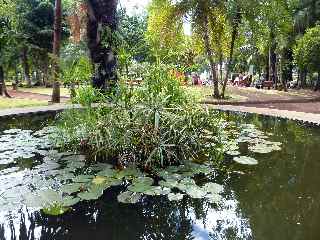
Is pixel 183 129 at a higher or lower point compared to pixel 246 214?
higher

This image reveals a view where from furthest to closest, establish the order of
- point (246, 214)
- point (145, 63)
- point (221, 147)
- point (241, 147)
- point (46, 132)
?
point (46, 132) < point (241, 147) < point (145, 63) < point (221, 147) < point (246, 214)

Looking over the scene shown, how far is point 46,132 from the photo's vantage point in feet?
29.2

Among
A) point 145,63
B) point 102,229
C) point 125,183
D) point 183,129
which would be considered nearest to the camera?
point 102,229

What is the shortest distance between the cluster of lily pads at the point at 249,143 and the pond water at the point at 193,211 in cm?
29

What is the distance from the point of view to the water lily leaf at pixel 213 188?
505cm

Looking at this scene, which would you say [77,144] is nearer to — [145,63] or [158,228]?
[145,63]

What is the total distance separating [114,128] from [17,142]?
2.73 metres

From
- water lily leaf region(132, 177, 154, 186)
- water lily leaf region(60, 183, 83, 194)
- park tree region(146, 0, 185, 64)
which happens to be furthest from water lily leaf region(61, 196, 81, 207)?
park tree region(146, 0, 185, 64)

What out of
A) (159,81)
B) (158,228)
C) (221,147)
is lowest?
(158,228)

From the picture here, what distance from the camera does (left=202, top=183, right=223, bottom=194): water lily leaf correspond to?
5.05 m

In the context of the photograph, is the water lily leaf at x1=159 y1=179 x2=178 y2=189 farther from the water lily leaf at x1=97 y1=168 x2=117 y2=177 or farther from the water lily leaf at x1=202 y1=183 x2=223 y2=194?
the water lily leaf at x1=97 y1=168 x2=117 y2=177

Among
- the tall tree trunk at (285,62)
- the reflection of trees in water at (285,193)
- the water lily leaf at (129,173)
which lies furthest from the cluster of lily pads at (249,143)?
the tall tree trunk at (285,62)

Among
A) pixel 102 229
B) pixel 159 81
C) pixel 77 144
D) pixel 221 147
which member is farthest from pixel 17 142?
pixel 102 229

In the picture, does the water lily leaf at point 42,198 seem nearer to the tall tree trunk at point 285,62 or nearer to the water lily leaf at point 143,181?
the water lily leaf at point 143,181
